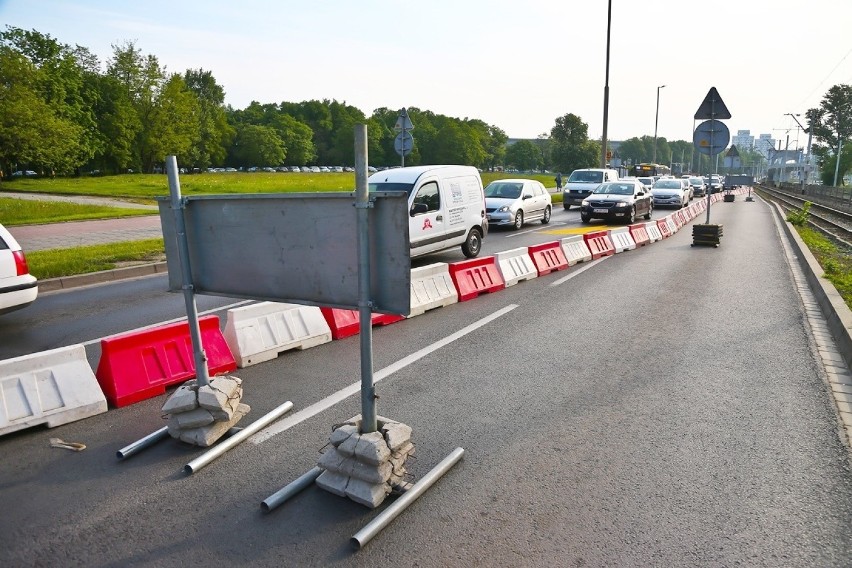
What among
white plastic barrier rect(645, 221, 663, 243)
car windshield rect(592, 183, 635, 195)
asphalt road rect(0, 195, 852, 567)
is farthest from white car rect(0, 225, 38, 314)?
car windshield rect(592, 183, 635, 195)

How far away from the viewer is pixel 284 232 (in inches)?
154

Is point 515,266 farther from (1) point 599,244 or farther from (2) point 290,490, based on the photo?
(2) point 290,490

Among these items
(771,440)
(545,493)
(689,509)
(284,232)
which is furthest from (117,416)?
(771,440)

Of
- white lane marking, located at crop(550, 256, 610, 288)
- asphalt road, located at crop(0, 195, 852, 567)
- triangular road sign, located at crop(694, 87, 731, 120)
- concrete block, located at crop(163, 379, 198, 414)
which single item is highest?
triangular road sign, located at crop(694, 87, 731, 120)

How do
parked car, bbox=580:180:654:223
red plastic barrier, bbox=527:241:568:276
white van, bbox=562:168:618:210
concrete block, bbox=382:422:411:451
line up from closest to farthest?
concrete block, bbox=382:422:411:451
red plastic barrier, bbox=527:241:568:276
parked car, bbox=580:180:654:223
white van, bbox=562:168:618:210

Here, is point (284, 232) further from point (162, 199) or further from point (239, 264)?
point (162, 199)

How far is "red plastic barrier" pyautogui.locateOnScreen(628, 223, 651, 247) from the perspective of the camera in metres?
16.5

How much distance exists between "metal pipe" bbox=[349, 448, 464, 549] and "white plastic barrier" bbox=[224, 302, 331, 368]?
2.68 meters

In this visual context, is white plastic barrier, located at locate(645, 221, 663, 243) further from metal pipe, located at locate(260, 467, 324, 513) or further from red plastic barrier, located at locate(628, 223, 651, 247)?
metal pipe, located at locate(260, 467, 324, 513)

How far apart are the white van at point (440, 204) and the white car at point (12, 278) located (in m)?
6.06

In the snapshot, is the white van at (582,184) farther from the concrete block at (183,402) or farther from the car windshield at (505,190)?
the concrete block at (183,402)

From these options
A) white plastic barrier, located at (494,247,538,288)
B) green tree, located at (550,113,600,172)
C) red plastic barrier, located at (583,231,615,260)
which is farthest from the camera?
green tree, located at (550,113,600,172)

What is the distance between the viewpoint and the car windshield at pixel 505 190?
20875 mm

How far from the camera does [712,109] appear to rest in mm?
14680
